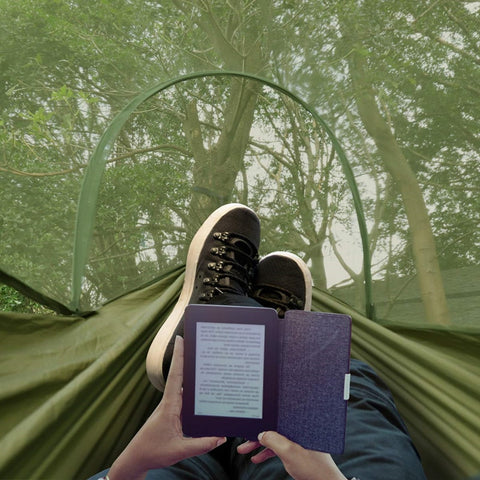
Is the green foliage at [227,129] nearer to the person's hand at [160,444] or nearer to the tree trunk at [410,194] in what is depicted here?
the tree trunk at [410,194]

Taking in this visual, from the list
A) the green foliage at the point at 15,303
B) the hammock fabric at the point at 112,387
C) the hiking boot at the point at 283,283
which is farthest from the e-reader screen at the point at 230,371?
the green foliage at the point at 15,303

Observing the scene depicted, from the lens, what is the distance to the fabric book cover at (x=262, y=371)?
38 cm

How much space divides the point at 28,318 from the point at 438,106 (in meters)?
0.80

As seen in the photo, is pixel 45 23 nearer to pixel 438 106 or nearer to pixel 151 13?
pixel 151 13

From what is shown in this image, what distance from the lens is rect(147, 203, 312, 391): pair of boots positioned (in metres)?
0.70

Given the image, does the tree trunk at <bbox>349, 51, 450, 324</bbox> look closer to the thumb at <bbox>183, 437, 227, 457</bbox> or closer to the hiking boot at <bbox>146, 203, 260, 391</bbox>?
the hiking boot at <bbox>146, 203, 260, 391</bbox>

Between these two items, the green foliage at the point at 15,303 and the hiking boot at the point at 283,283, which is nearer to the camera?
the hiking boot at the point at 283,283

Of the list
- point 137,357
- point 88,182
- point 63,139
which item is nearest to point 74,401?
point 137,357

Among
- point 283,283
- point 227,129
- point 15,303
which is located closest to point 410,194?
point 283,283

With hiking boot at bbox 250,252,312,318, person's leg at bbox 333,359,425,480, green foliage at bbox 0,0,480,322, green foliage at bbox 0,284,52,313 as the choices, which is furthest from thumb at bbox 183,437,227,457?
green foliage at bbox 0,284,52,313

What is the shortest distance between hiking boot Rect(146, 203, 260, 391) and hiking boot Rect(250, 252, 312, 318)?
21mm

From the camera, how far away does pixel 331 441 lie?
1.20 ft

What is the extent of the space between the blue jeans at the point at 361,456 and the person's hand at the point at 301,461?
0.23ft

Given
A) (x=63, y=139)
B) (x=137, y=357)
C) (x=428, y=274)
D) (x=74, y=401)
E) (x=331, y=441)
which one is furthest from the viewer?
(x=63, y=139)
